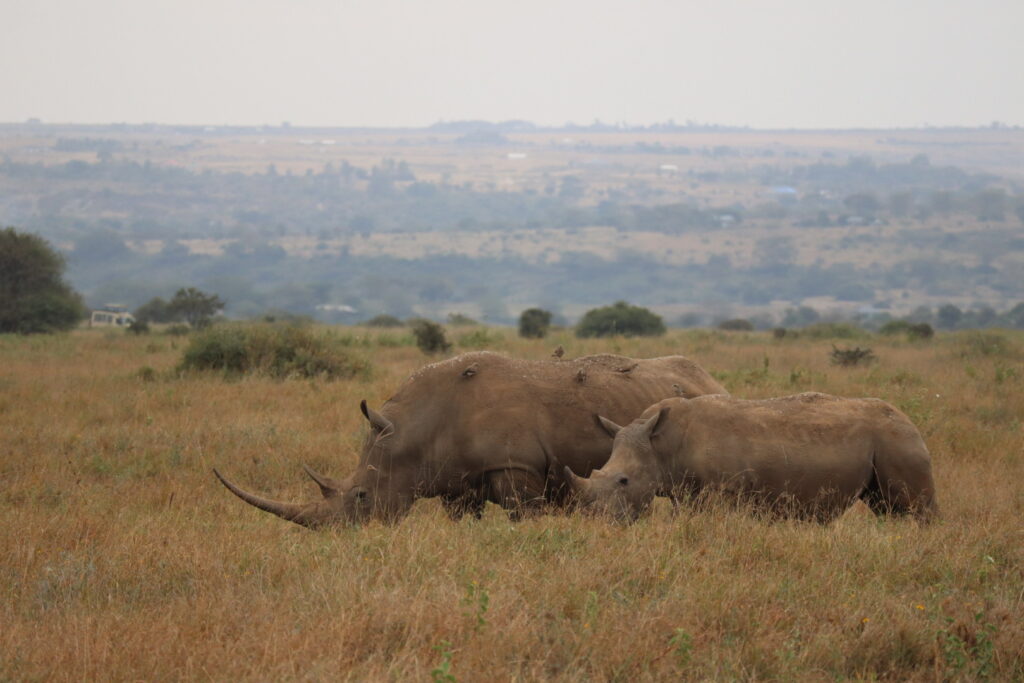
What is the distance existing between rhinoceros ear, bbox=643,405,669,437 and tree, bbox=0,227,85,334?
28.2 metres

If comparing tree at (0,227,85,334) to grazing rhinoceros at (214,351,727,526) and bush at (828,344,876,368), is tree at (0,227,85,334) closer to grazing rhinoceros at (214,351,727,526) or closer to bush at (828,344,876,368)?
bush at (828,344,876,368)

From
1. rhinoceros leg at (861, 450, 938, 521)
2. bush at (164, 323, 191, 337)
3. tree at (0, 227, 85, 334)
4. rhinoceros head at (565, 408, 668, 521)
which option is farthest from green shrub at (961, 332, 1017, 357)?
tree at (0, 227, 85, 334)

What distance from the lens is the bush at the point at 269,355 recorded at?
693 inches

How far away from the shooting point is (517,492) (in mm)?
8555

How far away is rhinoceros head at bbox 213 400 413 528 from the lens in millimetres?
8531

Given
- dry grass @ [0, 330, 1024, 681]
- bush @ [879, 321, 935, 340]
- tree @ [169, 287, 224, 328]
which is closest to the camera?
dry grass @ [0, 330, 1024, 681]

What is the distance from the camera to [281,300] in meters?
131

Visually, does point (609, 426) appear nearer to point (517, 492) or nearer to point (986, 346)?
point (517, 492)

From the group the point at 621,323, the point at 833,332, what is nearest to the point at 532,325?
the point at 621,323

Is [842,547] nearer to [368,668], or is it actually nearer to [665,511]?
[665,511]

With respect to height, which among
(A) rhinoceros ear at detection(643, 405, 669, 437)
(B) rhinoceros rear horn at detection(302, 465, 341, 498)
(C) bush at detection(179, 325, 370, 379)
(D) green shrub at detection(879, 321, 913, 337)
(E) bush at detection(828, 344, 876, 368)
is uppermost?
(A) rhinoceros ear at detection(643, 405, 669, 437)

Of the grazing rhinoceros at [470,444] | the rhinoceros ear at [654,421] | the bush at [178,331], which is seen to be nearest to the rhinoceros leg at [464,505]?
the grazing rhinoceros at [470,444]

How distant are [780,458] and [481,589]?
294 cm

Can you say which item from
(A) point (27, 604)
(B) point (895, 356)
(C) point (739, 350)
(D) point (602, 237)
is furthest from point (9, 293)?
(D) point (602, 237)
